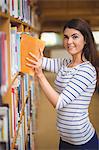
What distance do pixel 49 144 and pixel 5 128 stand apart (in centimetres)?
242

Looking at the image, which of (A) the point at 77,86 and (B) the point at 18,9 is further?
(B) the point at 18,9

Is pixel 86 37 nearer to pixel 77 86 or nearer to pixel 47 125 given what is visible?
pixel 77 86

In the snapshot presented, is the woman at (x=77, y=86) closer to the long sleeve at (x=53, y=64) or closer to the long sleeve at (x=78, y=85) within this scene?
the long sleeve at (x=78, y=85)

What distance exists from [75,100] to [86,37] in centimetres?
42

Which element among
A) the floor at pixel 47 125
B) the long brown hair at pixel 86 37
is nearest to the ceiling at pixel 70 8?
the floor at pixel 47 125

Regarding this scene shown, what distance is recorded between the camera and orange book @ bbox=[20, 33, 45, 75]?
1.80 meters

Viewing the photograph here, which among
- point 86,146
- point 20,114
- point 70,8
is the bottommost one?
point 86,146

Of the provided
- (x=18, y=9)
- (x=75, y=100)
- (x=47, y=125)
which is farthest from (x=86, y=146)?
(x=47, y=125)

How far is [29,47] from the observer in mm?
1806

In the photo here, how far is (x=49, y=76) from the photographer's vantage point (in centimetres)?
800

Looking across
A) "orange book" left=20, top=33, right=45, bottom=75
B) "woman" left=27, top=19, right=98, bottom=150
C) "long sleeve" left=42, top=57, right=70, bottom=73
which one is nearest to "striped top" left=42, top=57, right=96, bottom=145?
"woman" left=27, top=19, right=98, bottom=150

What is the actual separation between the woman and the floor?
5.35 feet

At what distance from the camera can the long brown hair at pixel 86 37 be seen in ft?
6.57

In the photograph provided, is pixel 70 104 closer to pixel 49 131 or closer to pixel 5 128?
pixel 5 128
